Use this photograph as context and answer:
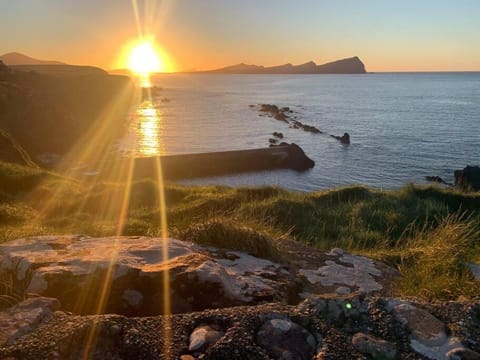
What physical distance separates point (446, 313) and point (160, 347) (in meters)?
2.22

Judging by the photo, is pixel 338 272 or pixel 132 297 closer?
pixel 132 297

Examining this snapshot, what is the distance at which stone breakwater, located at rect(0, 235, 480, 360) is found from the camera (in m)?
2.86

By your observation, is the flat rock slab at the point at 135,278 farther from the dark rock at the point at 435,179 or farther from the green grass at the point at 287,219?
the dark rock at the point at 435,179

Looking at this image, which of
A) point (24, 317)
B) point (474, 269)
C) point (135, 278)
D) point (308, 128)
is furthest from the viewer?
point (308, 128)

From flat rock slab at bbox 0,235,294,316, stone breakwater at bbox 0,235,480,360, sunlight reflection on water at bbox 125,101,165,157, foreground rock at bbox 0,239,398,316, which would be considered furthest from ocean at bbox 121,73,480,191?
stone breakwater at bbox 0,235,480,360

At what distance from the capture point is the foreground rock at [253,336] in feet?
9.21

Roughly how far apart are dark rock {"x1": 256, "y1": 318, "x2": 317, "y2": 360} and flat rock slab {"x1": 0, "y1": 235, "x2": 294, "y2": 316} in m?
1.00

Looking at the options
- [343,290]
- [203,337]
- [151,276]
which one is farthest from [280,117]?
[203,337]

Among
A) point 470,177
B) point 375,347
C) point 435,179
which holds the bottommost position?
point 435,179

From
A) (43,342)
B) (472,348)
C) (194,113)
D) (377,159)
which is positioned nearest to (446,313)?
(472,348)

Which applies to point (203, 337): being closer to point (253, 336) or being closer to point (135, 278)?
point (253, 336)

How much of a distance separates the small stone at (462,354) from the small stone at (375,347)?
0.38 meters

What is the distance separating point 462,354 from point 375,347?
0.59 metres

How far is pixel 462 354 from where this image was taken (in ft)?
9.58
